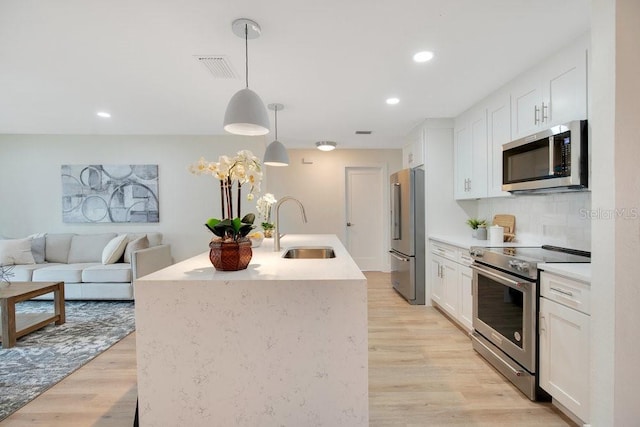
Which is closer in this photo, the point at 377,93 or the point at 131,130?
the point at 377,93

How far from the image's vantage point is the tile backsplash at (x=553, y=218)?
2.29 meters

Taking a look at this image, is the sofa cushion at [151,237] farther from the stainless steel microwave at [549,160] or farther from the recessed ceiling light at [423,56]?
the stainless steel microwave at [549,160]

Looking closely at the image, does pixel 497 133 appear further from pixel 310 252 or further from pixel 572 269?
pixel 310 252

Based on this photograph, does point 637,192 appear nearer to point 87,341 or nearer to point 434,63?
point 434,63

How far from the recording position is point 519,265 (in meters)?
2.03

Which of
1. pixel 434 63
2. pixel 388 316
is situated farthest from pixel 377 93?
pixel 388 316

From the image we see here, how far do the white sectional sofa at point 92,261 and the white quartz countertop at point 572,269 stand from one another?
4148 millimetres

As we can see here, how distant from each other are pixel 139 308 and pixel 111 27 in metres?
1.81

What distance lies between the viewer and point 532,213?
2855 millimetres

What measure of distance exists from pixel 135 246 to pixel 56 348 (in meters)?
1.59

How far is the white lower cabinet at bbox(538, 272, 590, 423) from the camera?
160 cm

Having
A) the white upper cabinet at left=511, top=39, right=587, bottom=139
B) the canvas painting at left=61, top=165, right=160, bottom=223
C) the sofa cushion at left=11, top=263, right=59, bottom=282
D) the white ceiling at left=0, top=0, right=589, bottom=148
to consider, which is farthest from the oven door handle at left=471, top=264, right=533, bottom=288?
the sofa cushion at left=11, top=263, right=59, bottom=282

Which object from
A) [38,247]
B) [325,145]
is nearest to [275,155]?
[325,145]

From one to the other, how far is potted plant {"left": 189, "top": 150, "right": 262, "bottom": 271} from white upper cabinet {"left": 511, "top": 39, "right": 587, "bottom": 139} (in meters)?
2.12
